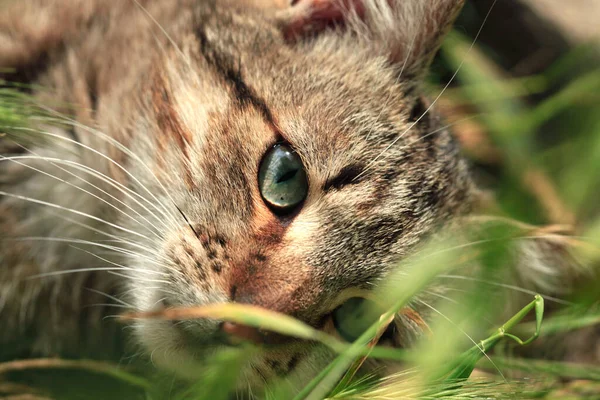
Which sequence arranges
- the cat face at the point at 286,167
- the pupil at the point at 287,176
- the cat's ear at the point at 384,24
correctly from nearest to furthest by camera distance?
1. the cat face at the point at 286,167
2. the pupil at the point at 287,176
3. the cat's ear at the point at 384,24

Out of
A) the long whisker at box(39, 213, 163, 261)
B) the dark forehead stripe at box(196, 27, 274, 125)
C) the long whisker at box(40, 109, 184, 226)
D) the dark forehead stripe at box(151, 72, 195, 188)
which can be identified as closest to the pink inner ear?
the dark forehead stripe at box(196, 27, 274, 125)

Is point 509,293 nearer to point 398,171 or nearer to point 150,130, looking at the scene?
point 398,171

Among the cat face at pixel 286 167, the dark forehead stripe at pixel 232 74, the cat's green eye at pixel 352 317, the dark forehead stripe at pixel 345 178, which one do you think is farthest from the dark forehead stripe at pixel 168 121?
the cat's green eye at pixel 352 317

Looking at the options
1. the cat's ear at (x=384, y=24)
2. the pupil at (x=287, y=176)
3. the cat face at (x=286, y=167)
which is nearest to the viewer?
the cat face at (x=286, y=167)

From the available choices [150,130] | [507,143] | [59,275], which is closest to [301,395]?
[150,130]

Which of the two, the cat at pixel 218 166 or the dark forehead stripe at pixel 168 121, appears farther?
the dark forehead stripe at pixel 168 121

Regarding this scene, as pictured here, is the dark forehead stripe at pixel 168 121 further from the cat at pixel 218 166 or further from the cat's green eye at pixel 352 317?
the cat's green eye at pixel 352 317

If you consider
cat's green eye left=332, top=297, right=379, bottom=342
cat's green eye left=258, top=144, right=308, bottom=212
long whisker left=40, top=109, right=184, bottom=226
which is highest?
long whisker left=40, top=109, right=184, bottom=226

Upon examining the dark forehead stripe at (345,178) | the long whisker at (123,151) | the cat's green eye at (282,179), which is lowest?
the dark forehead stripe at (345,178)

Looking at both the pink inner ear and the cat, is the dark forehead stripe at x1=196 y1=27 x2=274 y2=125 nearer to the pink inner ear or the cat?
the cat

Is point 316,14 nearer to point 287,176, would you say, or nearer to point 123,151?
point 287,176
